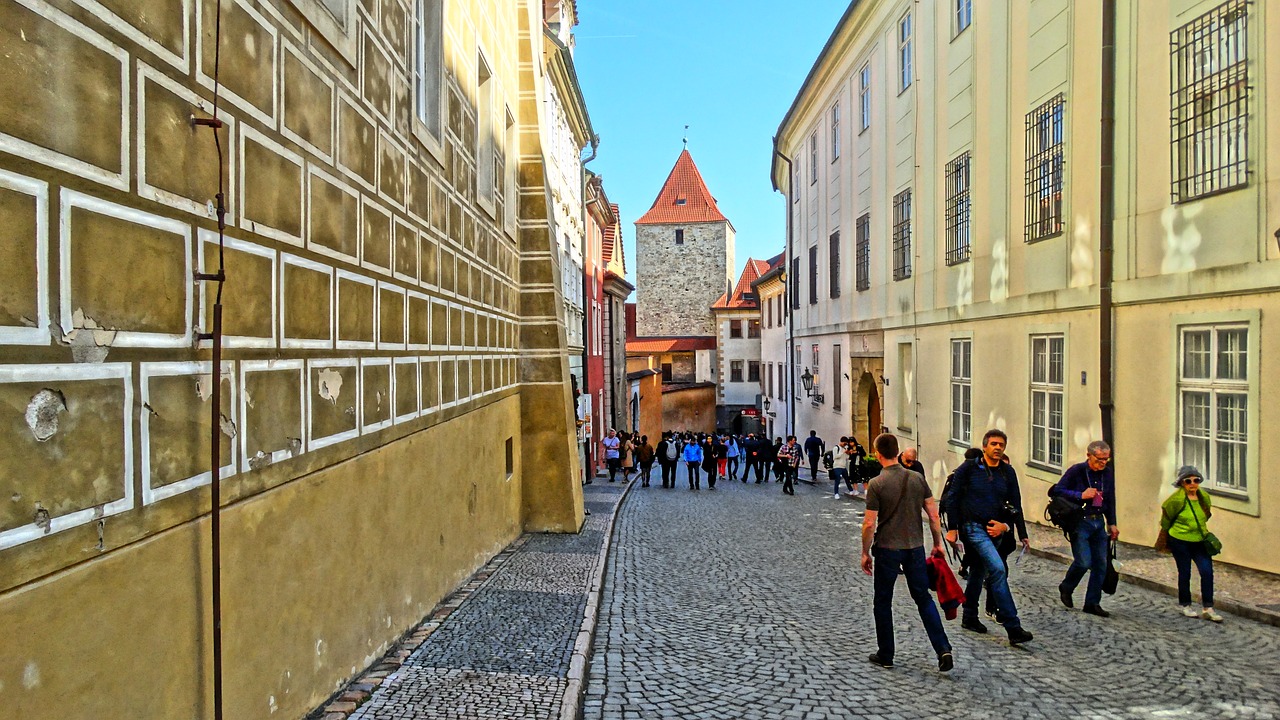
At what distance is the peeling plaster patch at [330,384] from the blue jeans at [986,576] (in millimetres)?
4985

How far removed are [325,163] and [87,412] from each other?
257cm

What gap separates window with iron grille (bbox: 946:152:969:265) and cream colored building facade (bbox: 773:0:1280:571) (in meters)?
0.06

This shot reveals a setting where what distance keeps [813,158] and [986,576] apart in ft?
82.0

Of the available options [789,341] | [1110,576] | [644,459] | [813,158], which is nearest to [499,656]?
[1110,576]

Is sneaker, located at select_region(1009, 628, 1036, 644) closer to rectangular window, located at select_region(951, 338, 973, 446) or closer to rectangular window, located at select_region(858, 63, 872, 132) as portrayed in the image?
rectangular window, located at select_region(951, 338, 973, 446)

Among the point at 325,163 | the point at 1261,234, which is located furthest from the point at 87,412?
the point at 1261,234

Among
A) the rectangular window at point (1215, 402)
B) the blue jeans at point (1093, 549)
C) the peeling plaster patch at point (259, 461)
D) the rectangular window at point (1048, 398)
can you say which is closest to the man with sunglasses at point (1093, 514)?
the blue jeans at point (1093, 549)

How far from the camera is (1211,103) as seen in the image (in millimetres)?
9602

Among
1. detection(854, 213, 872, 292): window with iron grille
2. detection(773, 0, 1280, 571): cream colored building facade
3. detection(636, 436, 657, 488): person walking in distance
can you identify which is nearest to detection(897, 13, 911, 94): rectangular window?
detection(773, 0, 1280, 571): cream colored building facade

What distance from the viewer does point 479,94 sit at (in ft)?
36.8

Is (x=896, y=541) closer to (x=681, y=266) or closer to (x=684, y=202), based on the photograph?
(x=681, y=266)

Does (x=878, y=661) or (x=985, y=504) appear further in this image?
(x=985, y=504)

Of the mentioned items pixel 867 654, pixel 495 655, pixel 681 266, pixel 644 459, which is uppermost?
pixel 681 266

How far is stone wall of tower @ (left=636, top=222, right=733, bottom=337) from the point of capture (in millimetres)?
69750
